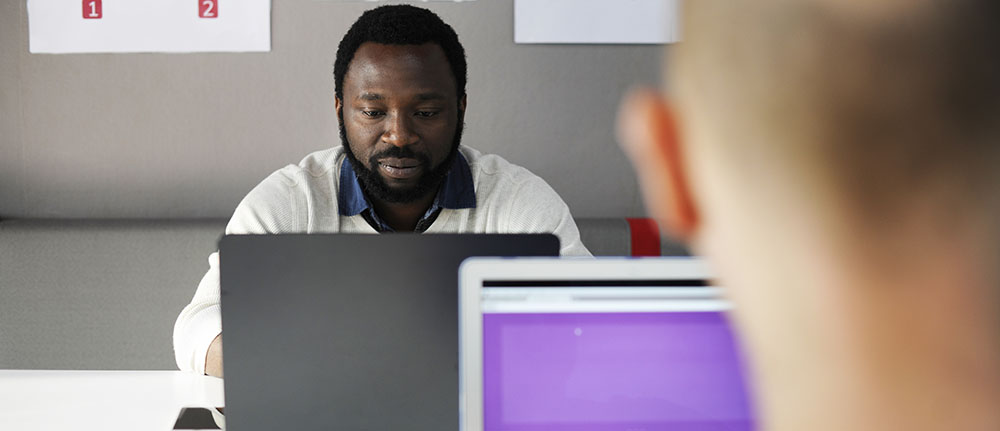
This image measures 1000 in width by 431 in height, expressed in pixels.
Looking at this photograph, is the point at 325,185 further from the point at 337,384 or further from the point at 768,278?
the point at 768,278

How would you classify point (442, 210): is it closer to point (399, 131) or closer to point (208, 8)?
point (399, 131)

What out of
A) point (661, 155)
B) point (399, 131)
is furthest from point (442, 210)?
point (661, 155)

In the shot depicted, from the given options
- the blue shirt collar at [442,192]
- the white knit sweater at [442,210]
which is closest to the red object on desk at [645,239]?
the white knit sweater at [442,210]

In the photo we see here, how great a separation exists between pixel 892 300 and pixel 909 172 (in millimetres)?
30

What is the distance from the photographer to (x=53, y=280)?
1730 millimetres

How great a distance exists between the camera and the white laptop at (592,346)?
637mm

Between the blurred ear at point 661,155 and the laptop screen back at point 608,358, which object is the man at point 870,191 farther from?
the laptop screen back at point 608,358

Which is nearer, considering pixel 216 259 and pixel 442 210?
pixel 216 259

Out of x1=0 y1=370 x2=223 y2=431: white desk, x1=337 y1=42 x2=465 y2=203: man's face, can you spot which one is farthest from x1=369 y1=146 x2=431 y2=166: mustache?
x1=0 y1=370 x2=223 y2=431: white desk

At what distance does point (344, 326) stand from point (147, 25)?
138cm

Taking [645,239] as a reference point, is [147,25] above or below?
above

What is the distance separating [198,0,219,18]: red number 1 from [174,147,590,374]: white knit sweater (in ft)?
1.63

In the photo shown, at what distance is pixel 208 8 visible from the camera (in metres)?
1.81

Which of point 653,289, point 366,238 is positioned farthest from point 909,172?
point 366,238
